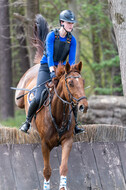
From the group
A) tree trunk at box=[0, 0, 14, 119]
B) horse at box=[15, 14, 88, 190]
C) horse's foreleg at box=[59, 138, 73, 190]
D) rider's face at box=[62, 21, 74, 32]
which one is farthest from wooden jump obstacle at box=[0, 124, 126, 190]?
tree trunk at box=[0, 0, 14, 119]

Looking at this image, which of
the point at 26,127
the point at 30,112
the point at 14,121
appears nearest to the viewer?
the point at 30,112

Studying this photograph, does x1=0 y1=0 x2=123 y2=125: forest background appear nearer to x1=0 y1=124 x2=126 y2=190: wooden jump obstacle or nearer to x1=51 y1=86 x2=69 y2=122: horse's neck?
x1=0 y1=124 x2=126 y2=190: wooden jump obstacle

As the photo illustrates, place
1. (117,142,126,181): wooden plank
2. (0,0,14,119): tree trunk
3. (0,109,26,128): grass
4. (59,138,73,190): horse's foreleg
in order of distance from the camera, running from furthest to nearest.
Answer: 1. (0,0,14,119): tree trunk
2. (0,109,26,128): grass
3. (117,142,126,181): wooden plank
4. (59,138,73,190): horse's foreleg

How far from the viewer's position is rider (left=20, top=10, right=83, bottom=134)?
572 centimetres

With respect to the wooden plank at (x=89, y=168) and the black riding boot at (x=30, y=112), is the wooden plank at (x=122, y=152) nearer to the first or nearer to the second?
the wooden plank at (x=89, y=168)

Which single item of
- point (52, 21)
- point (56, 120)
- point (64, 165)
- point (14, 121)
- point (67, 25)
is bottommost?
point (14, 121)

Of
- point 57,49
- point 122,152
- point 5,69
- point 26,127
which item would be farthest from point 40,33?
point 5,69

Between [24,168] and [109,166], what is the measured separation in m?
1.56

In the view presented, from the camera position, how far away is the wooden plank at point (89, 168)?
20.2ft

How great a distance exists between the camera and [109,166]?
6.31m

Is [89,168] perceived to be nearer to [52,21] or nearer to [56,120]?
[56,120]

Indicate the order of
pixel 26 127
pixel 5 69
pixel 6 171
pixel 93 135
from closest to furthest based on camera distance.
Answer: pixel 6 171, pixel 26 127, pixel 93 135, pixel 5 69

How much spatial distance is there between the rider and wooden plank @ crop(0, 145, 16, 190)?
512 millimetres

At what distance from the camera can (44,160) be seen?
5.82 metres
